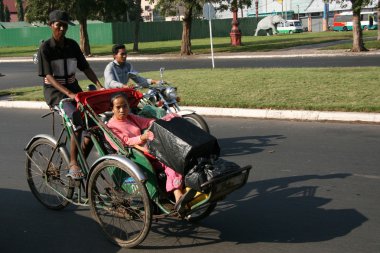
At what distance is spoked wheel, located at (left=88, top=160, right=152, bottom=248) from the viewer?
4676 mm

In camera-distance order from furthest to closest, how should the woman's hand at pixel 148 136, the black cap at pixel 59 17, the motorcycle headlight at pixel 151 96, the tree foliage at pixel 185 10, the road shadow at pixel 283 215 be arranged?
the tree foliage at pixel 185 10 < the motorcycle headlight at pixel 151 96 < the black cap at pixel 59 17 < the road shadow at pixel 283 215 < the woman's hand at pixel 148 136

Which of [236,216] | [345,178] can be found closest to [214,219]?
[236,216]

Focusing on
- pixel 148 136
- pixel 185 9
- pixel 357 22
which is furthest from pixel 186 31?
pixel 148 136

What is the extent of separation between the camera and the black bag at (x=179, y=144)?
4.40 m

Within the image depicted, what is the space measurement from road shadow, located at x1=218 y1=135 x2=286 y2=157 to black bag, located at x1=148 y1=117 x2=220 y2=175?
379cm

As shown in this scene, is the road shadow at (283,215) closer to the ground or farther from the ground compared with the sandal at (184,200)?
closer to the ground

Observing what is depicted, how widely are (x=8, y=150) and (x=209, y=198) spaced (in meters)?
5.60

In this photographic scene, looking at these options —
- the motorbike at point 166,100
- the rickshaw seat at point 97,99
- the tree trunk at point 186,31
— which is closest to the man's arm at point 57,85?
the rickshaw seat at point 97,99

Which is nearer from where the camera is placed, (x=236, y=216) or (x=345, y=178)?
(x=236, y=216)

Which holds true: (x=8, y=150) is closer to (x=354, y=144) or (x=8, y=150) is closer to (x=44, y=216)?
(x=44, y=216)

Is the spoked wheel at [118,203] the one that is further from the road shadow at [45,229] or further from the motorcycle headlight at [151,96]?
the motorcycle headlight at [151,96]

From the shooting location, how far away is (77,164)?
557 centimetres

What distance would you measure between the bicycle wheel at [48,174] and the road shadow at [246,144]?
9.88ft

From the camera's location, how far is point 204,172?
4309 mm
